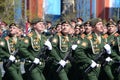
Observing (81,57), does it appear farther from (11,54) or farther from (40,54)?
(11,54)

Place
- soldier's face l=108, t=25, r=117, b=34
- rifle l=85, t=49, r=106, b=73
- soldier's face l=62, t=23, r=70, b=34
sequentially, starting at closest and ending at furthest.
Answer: rifle l=85, t=49, r=106, b=73, soldier's face l=62, t=23, r=70, b=34, soldier's face l=108, t=25, r=117, b=34

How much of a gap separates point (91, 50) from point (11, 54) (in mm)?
1955

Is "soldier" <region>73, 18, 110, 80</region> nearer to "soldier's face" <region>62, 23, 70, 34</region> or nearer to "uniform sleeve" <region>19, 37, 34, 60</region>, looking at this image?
"soldier's face" <region>62, 23, 70, 34</region>

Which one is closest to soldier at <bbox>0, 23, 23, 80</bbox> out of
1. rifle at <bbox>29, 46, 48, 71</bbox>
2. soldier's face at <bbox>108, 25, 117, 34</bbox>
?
rifle at <bbox>29, 46, 48, 71</bbox>

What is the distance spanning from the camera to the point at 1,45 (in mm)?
11227

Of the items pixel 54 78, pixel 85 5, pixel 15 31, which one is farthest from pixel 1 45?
pixel 85 5

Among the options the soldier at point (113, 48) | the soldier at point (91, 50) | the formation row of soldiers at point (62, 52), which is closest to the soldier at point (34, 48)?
the formation row of soldiers at point (62, 52)

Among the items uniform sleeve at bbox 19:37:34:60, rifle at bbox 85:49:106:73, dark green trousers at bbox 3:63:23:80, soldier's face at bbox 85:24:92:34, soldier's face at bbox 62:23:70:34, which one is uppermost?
soldier's face at bbox 62:23:70:34

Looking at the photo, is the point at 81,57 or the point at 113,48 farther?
the point at 113,48

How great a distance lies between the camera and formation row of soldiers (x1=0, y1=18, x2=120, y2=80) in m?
10.5

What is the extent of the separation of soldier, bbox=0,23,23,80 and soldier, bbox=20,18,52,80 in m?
0.34

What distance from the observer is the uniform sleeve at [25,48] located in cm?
1077

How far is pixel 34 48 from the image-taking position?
1085 cm

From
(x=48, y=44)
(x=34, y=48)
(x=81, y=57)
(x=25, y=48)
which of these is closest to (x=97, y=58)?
(x=81, y=57)
